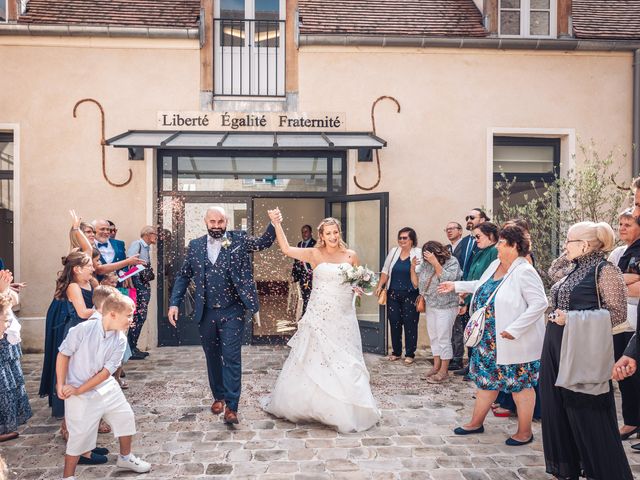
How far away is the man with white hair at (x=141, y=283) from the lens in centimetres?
790

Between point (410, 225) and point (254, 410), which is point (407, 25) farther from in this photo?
point (254, 410)

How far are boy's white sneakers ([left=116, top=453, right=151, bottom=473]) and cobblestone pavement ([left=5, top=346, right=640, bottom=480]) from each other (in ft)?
0.17

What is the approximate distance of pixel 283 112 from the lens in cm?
908

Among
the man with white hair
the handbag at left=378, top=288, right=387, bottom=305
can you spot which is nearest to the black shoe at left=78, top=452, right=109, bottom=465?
the man with white hair

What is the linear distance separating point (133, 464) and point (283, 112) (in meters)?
6.21

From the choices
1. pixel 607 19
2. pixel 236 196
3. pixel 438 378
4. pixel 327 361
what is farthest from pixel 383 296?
pixel 607 19

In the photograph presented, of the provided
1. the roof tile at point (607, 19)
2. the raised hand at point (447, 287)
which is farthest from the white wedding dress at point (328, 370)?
the roof tile at point (607, 19)

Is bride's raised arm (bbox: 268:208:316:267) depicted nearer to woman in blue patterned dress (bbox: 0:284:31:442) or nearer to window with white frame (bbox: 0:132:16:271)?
woman in blue patterned dress (bbox: 0:284:31:442)

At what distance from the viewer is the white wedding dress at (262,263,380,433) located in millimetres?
5168

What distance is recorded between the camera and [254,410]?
5801 mm

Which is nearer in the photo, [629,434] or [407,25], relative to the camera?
[629,434]

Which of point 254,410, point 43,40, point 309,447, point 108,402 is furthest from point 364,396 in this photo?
point 43,40

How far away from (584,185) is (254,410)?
14.8ft

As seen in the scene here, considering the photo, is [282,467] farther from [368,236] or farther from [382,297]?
[368,236]
